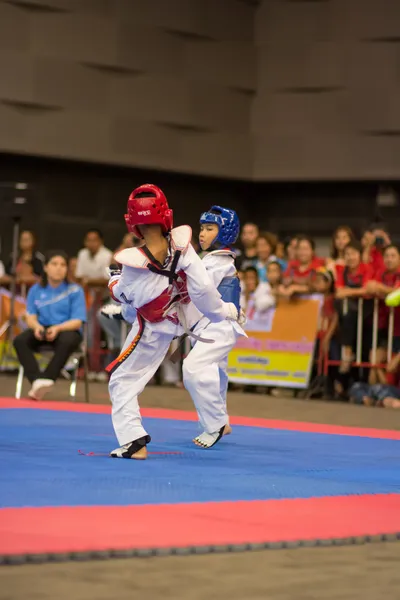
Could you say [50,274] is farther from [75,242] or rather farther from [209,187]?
[209,187]

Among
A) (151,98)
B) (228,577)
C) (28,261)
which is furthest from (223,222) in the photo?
(151,98)

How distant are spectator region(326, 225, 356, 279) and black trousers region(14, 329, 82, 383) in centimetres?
278

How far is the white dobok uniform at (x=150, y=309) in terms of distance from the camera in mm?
6188

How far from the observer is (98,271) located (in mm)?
13625

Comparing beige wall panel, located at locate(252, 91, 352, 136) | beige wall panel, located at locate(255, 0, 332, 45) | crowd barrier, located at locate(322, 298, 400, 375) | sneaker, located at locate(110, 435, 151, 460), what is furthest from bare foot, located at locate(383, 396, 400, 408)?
beige wall panel, located at locate(255, 0, 332, 45)

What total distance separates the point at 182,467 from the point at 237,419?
3.17 m

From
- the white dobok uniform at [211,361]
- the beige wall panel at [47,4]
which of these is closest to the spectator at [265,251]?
the white dobok uniform at [211,361]

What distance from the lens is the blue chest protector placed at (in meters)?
7.48

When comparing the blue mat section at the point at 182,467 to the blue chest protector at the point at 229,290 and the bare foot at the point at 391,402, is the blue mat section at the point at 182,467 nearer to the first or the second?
the blue chest protector at the point at 229,290

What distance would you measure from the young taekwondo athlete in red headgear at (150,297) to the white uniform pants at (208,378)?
1.56 feet

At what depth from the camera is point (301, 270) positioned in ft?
39.3

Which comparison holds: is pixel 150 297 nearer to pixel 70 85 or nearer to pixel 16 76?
pixel 16 76

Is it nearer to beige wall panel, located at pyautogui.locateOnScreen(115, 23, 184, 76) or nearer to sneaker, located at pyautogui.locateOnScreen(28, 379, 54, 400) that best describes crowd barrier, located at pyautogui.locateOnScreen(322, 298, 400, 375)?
sneaker, located at pyautogui.locateOnScreen(28, 379, 54, 400)

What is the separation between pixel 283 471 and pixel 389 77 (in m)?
11.4
